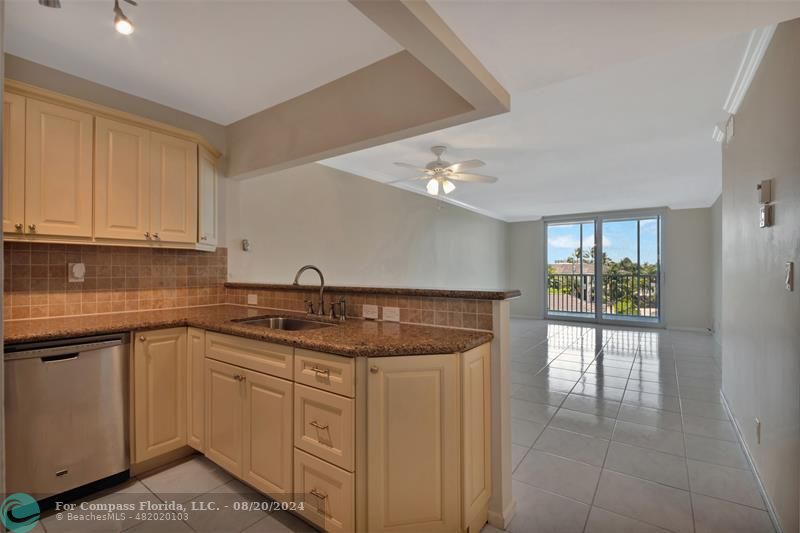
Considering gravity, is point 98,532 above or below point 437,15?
below

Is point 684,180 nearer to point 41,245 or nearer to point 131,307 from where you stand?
point 131,307

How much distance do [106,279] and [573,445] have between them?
135 inches

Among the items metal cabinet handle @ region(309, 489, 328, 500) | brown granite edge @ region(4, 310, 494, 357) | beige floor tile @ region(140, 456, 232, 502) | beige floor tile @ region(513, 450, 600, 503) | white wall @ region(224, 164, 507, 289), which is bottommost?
beige floor tile @ region(140, 456, 232, 502)

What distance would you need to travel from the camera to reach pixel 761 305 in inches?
80.4

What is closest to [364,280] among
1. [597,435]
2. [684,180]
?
[597,435]

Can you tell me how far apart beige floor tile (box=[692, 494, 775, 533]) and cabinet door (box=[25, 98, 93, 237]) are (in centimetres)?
371

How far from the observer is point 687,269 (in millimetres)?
7078

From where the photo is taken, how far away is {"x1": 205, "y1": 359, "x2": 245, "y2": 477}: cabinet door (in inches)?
79.5

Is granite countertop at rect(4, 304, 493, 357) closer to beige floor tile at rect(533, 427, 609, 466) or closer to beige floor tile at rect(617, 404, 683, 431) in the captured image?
beige floor tile at rect(533, 427, 609, 466)

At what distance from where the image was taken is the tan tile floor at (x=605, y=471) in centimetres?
181

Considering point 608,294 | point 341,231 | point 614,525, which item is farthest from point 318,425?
point 608,294

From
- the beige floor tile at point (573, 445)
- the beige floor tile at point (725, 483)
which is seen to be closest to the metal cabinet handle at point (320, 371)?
the beige floor tile at point (573, 445)

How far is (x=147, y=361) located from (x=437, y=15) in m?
2.41

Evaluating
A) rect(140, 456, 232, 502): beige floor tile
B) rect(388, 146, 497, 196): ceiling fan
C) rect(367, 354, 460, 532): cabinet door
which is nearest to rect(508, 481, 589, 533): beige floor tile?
rect(367, 354, 460, 532): cabinet door
